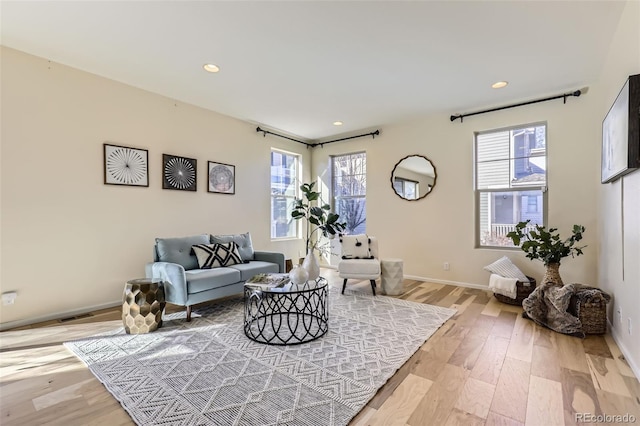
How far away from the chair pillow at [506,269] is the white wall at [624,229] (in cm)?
80

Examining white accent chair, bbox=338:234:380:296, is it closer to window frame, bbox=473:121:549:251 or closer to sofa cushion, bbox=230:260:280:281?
sofa cushion, bbox=230:260:280:281

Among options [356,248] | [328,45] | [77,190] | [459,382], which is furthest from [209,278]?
[328,45]

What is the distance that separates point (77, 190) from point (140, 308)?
160 cm

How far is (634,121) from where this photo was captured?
186 cm

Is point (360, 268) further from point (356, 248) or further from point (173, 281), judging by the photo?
point (173, 281)

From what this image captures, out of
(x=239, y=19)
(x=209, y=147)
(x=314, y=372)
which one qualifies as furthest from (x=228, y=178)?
(x=314, y=372)

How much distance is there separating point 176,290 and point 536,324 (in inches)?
142

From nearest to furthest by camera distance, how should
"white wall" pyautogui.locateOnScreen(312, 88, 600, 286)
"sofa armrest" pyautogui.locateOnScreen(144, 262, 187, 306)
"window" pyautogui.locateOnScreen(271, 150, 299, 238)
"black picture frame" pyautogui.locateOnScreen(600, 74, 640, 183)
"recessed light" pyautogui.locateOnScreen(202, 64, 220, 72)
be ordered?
"black picture frame" pyautogui.locateOnScreen(600, 74, 640, 183), "sofa armrest" pyautogui.locateOnScreen(144, 262, 187, 306), "recessed light" pyautogui.locateOnScreen(202, 64, 220, 72), "white wall" pyautogui.locateOnScreen(312, 88, 600, 286), "window" pyautogui.locateOnScreen(271, 150, 299, 238)

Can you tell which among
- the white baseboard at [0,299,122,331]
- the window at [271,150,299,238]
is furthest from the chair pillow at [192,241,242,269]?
the window at [271,150,299,238]

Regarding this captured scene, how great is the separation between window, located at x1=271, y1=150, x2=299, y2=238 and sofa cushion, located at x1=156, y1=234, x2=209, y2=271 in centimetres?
207

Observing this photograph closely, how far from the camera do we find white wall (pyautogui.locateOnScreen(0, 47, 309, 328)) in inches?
111

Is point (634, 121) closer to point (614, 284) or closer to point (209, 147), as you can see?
Result: point (614, 284)

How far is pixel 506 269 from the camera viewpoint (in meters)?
3.73

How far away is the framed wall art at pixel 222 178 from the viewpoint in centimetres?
446
